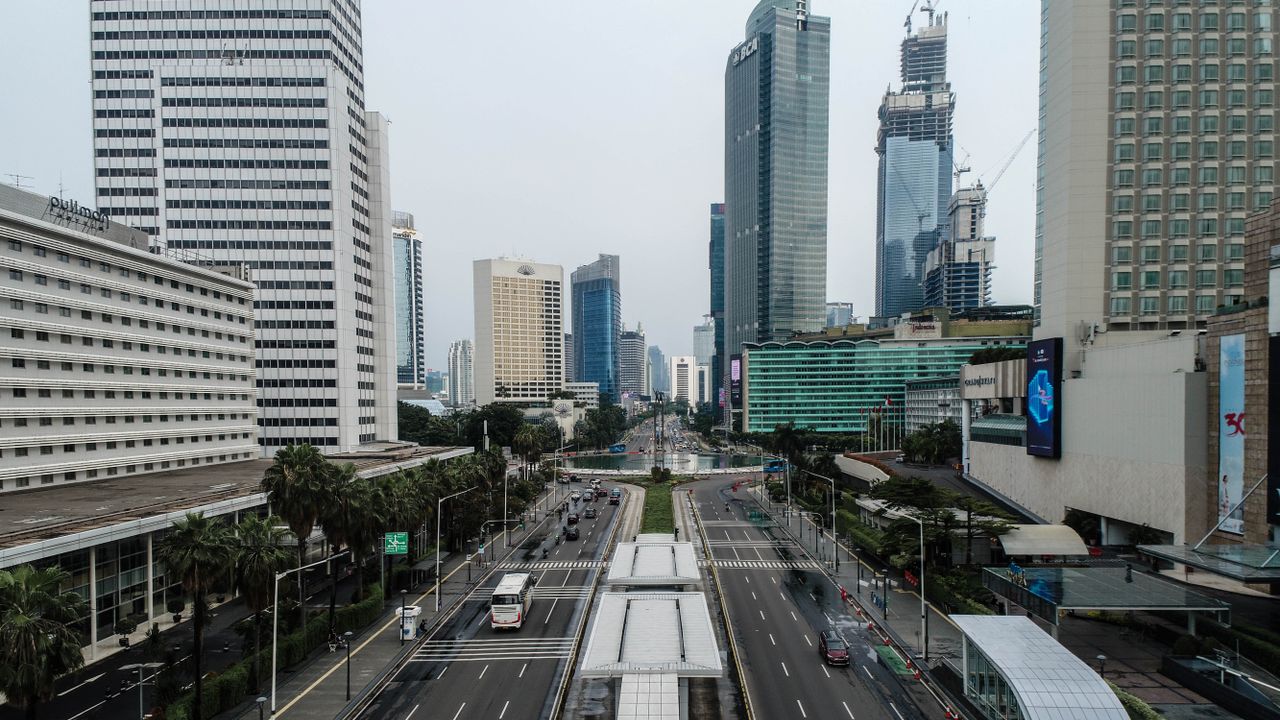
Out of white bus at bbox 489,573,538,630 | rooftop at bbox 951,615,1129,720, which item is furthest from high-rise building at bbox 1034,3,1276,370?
white bus at bbox 489,573,538,630

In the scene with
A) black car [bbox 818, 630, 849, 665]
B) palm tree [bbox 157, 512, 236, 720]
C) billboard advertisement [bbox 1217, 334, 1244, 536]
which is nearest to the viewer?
palm tree [bbox 157, 512, 236, 720]

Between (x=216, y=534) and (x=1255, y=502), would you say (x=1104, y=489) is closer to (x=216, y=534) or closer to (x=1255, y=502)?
(x=1255, y=502)

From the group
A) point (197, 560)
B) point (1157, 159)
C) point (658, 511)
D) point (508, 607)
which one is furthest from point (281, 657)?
point (1157, 159)

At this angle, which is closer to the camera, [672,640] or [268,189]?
[672,640]

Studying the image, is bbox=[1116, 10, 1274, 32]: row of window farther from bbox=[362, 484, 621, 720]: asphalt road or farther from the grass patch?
bbox=[362, 484, 621, 720]: asphalt road

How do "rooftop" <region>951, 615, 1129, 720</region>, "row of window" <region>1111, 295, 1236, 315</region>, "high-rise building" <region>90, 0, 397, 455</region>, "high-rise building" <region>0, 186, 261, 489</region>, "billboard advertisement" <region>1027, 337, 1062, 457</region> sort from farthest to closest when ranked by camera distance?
"high-rise building" <region>90, 0, 397, 455</region>
"billboard advertisement" <region>1027, 337, 1062, 457</region>
"row of window" <region>1111, 295, 1236, 315</region>
"high-rise building" <region>0, 186, 261, 489</region>
"rooftop" <region>951, 615, 1129, 720</region>

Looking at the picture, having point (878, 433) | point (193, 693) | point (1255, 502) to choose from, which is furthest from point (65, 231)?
point (878, 433)
